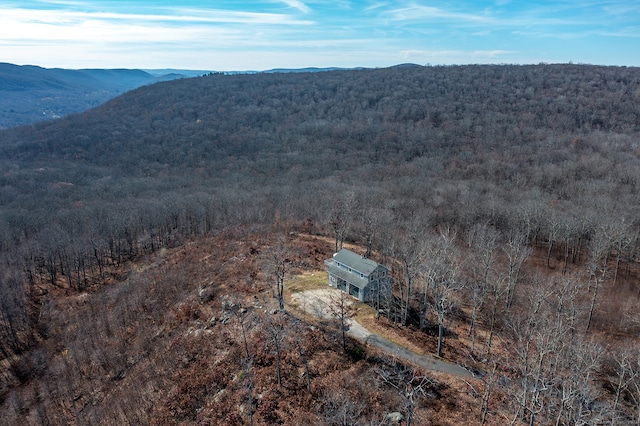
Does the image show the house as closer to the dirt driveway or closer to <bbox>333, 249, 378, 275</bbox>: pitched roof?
<bbox>333, 249, 378, 275</bbox>: pitched roof

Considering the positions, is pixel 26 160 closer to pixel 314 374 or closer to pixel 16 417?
pixel 16 417

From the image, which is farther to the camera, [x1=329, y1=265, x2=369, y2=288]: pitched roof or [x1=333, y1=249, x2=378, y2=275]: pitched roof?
[x1=333, y1=249, x2=378, y2=275]: pitched roof

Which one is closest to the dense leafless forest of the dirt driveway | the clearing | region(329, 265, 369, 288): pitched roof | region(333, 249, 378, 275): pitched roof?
the dirt driveway

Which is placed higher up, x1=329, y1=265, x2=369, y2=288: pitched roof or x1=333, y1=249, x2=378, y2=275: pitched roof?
x1=333, y1=249, x2=378, y2=275: pitched roof

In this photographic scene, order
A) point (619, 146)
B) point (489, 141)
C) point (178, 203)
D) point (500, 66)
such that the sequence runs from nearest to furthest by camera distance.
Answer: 1. point (178, 203)
2. point (619, 146)
3. point (489, 141)
4. point (500, 66)

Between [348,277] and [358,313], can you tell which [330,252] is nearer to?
[348,277]

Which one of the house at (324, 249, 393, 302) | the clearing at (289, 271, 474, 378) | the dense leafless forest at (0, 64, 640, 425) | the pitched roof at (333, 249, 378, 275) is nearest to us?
the dense leafless forest at (0, 64, 640, 425)

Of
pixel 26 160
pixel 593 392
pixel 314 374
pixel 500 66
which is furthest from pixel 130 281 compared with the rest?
pixel 500 66
